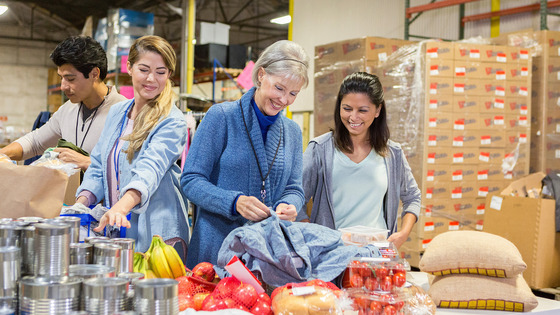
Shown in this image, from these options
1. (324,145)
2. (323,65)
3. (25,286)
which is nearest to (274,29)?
(323,65)

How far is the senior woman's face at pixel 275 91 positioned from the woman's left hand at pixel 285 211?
0.34 m

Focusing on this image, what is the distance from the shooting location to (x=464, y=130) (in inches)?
209

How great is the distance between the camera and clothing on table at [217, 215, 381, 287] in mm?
1710

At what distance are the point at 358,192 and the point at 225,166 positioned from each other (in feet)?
2.60

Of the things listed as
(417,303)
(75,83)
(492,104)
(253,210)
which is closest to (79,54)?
(75,83)

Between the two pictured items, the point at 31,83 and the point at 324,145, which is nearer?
the point at 324,145

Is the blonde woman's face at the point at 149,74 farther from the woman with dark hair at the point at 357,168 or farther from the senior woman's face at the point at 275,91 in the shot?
the woman with dark hair at the point at 357,168

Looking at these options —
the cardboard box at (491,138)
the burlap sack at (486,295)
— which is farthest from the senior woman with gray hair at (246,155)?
the cardboard box at (491,138)

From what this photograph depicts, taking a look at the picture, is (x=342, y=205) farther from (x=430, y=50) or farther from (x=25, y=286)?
(x=430, y=50)

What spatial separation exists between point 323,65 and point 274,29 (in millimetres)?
6362

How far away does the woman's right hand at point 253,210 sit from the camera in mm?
1820

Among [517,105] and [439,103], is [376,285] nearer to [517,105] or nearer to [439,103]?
[439,103]

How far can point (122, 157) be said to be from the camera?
7.09 feet

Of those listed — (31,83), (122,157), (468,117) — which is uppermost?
(31,83)
